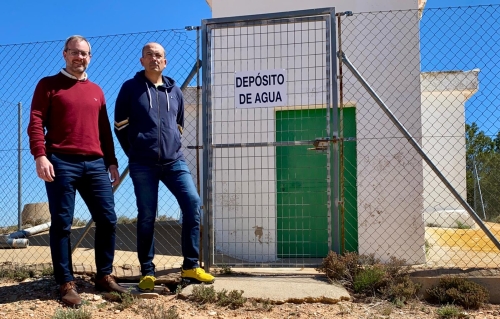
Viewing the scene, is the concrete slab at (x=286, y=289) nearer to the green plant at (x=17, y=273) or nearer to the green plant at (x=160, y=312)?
the green plant at (x=160, y=312)

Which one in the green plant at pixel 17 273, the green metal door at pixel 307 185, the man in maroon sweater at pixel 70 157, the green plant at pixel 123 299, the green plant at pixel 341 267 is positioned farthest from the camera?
the green metal door at pixel 307 185

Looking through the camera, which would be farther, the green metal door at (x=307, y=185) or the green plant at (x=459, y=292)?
the green metal door at (x=307, y=185)

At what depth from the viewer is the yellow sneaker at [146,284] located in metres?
4.59

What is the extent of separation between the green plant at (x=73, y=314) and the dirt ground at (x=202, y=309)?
11 centimetres

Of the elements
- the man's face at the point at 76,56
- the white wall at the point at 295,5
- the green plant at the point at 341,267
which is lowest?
the green plant at the point at 341,267

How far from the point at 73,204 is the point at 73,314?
3.00 ft

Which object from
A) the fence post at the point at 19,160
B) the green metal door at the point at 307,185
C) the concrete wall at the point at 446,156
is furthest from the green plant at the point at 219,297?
the concrete wall at the point at 446,156

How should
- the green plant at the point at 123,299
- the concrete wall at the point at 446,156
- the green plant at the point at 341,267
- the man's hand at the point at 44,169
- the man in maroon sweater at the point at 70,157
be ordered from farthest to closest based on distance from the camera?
1. the concrete wall at the point at 446,156
2. the green plant at the point at 341,267
3. the green plant at the point at 123,299
4. the man in maroon sweater at the point at 70,157
5. the man's hand at the point at 44,169

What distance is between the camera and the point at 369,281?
4801 millimetres

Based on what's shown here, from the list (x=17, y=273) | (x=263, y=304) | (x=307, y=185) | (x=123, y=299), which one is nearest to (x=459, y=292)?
(x=263, y=304)

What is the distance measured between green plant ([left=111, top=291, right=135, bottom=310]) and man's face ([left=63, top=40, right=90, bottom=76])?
1981mm

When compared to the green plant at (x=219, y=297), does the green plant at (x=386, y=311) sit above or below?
below

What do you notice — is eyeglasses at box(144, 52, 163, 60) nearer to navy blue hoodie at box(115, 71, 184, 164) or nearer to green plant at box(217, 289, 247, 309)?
navy blue hoodie at box(115, 71, 184, 164)

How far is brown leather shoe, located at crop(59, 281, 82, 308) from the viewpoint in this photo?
13.9 ft
